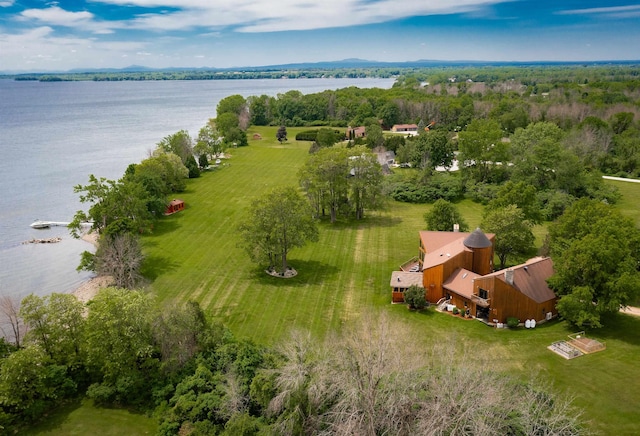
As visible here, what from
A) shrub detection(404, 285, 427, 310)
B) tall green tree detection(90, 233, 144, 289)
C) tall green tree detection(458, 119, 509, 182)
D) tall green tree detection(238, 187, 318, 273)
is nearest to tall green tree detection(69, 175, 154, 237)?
tall green tree detection(90, 233, 144, 289)

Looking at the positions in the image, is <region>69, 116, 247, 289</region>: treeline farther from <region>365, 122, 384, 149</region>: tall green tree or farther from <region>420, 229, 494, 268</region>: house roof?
<region>365, 122, 384, 149</region>: tall green tree

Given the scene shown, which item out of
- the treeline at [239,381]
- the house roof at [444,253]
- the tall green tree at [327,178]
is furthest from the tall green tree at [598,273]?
the tall green tree at [327,178]

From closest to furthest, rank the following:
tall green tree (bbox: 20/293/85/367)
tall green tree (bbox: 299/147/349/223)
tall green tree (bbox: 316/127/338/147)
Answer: tall green tree (bbox: 20/293/85/367), tall green tree (bbox: 299/147/349/223), tall green tree (bbox: 316/127/338/147)

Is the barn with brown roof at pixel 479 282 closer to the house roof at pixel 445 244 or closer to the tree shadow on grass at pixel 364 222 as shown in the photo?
the house roof at pixel 445 244

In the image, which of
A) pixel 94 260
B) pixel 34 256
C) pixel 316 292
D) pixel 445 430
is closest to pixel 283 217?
pixel 316 292

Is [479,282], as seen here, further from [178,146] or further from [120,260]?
[178,146]

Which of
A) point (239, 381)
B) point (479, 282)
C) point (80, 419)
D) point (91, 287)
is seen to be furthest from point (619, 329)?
point (91, 287)

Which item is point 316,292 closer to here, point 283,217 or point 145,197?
point 283,217
